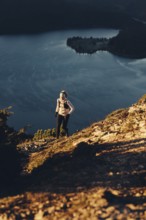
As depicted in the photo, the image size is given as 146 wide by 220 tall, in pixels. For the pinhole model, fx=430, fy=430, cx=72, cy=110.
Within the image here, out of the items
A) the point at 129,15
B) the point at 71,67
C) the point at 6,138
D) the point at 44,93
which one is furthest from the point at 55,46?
the point at 6,138

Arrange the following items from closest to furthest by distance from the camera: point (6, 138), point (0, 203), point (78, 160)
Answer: point (0, 203)
point (78, 160)
point (6, 138)

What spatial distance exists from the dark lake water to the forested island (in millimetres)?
2316

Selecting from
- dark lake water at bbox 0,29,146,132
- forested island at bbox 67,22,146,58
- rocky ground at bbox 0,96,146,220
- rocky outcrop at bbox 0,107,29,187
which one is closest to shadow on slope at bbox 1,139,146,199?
rocky ground at bbox 0,96,146,220

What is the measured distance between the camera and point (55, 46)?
84.3 m

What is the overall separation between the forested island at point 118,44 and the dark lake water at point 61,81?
232 cm

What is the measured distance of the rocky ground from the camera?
28.4ft

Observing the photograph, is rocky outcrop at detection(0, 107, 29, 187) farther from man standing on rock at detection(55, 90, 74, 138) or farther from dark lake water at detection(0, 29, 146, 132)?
dark lake water at detection(0, 29, 146, 132)

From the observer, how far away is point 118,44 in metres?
90.4

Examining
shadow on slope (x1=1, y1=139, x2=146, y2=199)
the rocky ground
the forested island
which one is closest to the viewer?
the rocky ground

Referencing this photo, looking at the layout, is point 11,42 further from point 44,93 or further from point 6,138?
point 6,138

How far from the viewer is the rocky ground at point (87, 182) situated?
28.4 ft

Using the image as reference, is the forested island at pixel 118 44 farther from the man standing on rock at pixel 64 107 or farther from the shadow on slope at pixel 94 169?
the shadow on slope at pixel 94 169

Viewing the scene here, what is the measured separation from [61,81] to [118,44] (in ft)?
107

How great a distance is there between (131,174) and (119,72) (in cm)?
5893
